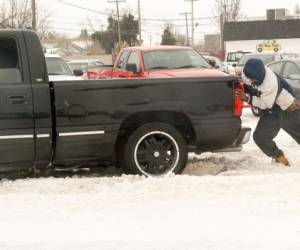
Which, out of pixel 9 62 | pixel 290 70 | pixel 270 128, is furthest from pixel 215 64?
pixel 9 62

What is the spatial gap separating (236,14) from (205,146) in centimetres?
7945

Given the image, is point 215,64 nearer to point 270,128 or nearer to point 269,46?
point 270,128

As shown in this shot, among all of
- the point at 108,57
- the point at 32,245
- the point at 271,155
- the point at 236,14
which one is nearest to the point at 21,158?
the point at 32,245

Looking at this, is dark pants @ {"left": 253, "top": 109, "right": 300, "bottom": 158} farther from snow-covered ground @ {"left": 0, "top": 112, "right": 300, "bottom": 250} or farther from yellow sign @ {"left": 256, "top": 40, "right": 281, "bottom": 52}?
yellow sign @ {"left": 256, "top": 40, "right": 281, "bottom": 52}

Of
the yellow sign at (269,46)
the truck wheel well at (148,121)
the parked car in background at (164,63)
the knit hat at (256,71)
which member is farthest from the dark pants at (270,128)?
the yellow sign at (269,46)

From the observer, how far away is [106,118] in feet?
21.0

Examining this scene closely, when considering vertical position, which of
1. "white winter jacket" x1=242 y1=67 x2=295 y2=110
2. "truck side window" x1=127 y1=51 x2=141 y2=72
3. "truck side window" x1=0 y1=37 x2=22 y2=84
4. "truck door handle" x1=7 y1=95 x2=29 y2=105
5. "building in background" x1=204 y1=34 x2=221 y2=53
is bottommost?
"building in background" x1=204 y1=34 x2=221 y2=53

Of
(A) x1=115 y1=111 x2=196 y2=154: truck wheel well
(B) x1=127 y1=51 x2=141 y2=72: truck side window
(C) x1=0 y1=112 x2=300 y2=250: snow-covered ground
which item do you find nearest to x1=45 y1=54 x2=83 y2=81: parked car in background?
(B) x1=127 y1=51 x2=141 y2=72: truck side window

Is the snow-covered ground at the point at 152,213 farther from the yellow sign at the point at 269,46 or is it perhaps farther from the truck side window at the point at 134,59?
the yellow sign at the point at 269,46

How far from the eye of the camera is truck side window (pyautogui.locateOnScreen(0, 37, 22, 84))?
6156 mm

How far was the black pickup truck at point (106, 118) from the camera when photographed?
241 inches

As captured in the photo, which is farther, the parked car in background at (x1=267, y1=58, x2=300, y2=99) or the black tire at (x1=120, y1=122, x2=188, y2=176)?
the parked car in background at (x1=267, y1=58, x2=300, y2=99)

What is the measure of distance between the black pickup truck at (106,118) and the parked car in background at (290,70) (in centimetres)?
616

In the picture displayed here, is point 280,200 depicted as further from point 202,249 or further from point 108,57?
point 108,57
